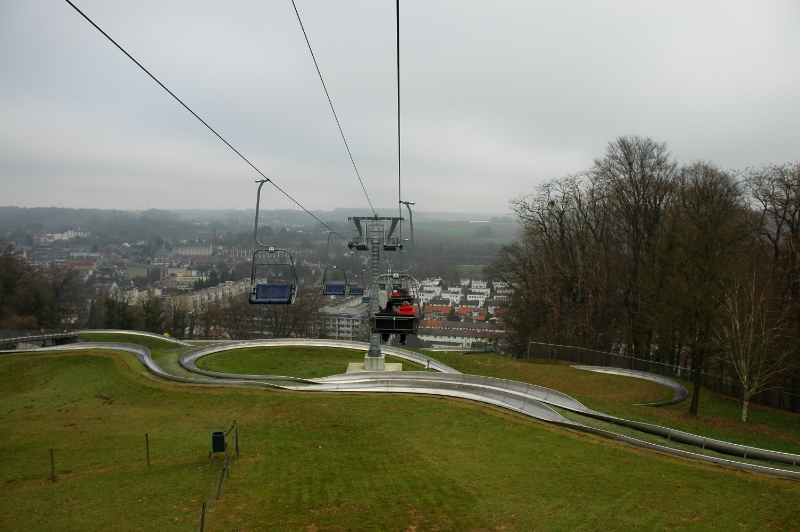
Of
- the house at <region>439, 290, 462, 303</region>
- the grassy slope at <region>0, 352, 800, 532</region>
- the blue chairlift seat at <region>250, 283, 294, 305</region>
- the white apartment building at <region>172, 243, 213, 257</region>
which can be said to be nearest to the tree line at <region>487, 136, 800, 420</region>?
the grassy slope at <region>0, 352, 800, 532</region>

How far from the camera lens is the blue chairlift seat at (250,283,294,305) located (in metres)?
20.5

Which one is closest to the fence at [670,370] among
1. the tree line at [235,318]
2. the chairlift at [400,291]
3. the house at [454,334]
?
the chairlift at [400,291]

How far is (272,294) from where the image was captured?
2095 cm

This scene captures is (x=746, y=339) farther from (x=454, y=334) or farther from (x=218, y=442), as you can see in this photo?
(x=454, y=334)

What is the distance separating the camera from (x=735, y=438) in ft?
69.9

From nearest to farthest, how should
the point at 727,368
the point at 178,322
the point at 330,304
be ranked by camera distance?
the point at 727,368
the point at 178,322
the point at 330,304

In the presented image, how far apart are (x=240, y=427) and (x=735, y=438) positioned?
19214 mm

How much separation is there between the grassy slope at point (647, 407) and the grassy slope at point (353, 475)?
789cm

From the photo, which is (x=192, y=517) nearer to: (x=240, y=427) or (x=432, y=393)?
(x=240, y=427)

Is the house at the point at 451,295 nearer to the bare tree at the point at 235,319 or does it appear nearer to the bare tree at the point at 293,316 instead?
the bare tree at the point at 293,316

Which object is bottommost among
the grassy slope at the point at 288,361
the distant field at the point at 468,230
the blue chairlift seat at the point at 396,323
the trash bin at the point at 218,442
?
the grassy slope at the point at 288,361

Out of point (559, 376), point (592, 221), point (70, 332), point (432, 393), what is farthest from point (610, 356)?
point (70, 332)

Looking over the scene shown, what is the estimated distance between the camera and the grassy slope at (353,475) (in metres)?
10.7

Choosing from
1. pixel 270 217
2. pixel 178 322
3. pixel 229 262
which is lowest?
pixel 178 322
